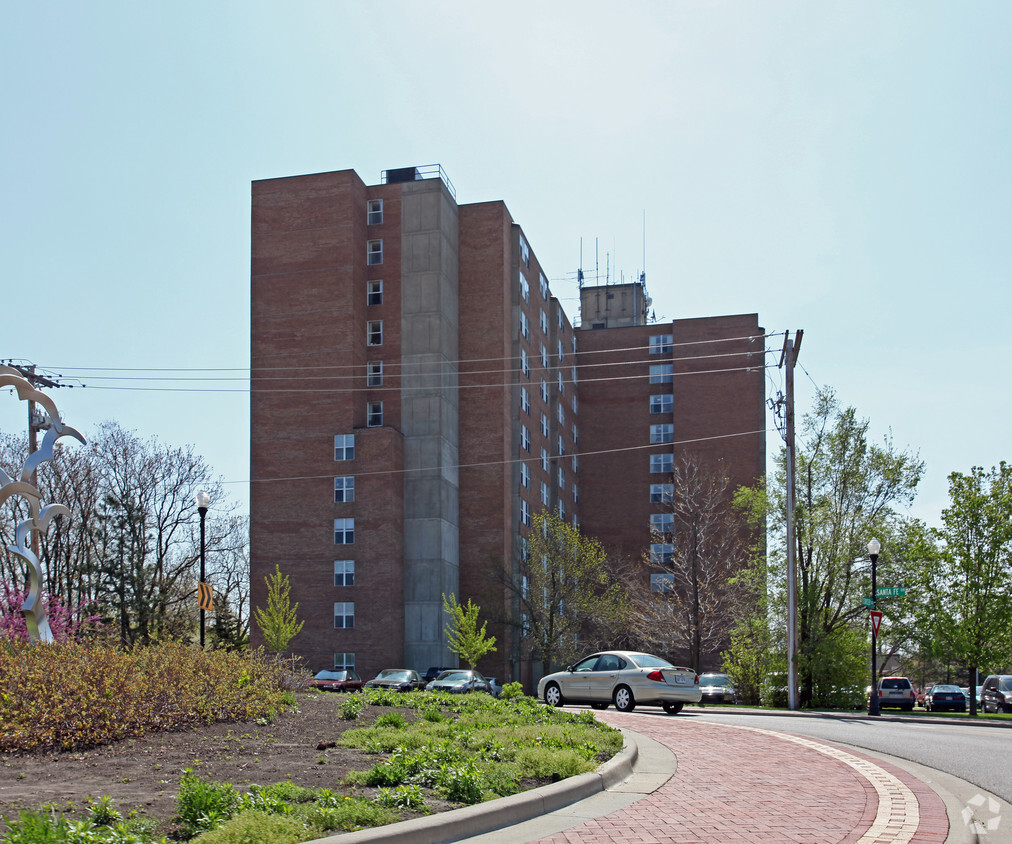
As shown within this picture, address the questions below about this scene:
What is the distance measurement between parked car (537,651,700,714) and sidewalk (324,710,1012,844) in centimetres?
1024

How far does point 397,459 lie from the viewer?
55781 mm

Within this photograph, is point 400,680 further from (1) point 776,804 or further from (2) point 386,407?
(1) point 776,804

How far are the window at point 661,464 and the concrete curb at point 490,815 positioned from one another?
69.4 m

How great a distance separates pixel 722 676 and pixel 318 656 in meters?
21.6

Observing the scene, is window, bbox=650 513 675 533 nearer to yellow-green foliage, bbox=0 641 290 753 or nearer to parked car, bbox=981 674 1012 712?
parked car, bbox=981 674 1012 712

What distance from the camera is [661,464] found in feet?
260

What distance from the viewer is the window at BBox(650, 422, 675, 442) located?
79562 mm

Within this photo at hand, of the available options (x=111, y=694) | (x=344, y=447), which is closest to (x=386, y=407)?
(x=344, y=447)

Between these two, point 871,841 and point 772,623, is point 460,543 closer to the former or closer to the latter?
point 772,623

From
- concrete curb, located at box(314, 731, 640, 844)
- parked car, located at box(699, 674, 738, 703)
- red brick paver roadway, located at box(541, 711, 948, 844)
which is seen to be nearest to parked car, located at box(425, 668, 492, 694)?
parked car, located at box(699, 674, 738, 703)

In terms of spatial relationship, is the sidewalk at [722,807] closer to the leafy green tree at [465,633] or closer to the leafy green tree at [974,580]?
the leafy green tree at [974,580]

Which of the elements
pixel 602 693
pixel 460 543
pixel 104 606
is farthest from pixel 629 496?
pixel 602 693

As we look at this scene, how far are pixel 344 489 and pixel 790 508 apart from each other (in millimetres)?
28602

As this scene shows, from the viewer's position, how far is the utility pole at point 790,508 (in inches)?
1312
